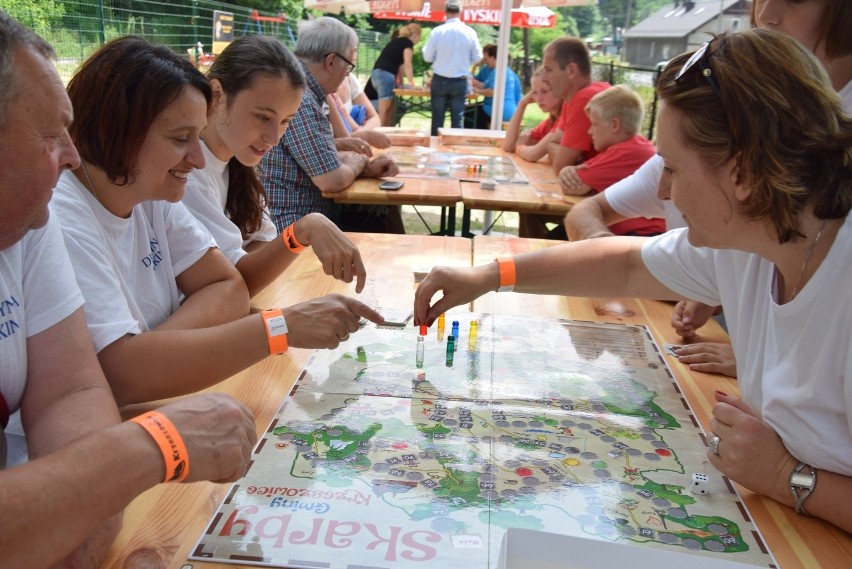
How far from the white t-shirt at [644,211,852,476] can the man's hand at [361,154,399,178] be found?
262cm

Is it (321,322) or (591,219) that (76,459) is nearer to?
(321,322)

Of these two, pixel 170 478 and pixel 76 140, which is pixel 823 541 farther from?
pixel 76 140

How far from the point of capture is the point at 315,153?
342 cm

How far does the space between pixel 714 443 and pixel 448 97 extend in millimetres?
8763

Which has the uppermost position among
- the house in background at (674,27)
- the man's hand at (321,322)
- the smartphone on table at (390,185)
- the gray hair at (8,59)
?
the house in background at (674,27)

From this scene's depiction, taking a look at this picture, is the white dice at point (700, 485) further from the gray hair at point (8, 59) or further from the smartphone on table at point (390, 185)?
the smartphone on table at point (390, 185)

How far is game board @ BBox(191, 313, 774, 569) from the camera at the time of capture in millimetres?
1052

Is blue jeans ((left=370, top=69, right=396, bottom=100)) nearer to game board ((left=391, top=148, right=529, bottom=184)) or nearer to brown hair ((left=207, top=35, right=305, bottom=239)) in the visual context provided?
game board ((left=391, top=148, right=529, bottom=184))

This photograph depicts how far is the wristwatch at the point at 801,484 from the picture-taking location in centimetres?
117

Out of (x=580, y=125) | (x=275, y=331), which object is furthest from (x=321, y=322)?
(x=580, y=125)

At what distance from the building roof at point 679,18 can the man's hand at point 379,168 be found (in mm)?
7369

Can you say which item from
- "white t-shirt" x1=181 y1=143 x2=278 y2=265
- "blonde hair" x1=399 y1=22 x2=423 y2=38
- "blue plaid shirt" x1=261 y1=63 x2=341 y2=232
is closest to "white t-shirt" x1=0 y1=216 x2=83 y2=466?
"white t-shirt" x1=181 y1=143 x2=278 y2=265

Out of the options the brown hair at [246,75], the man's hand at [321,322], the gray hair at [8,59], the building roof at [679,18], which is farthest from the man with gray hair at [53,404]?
the building roof at [679,18]

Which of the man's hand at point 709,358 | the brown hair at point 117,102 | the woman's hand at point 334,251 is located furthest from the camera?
the woman's hand at point 334,251
